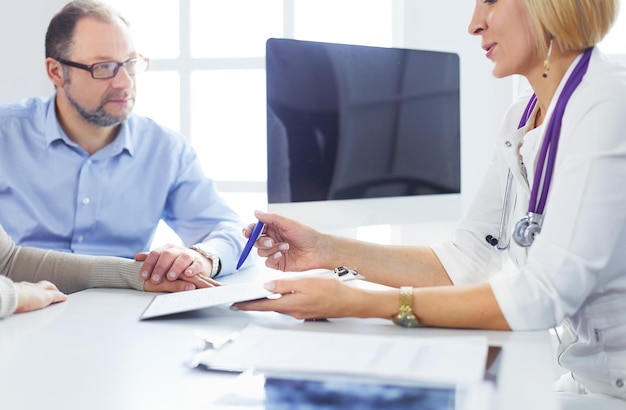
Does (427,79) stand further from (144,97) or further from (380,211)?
(144,97)

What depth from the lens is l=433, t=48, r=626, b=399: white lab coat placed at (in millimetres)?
1125

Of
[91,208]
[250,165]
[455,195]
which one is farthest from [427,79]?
[250,165]

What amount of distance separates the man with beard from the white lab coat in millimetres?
1027

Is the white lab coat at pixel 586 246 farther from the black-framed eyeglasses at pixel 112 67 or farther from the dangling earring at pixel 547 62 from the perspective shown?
the black-framed eyeglasses at pixel 112 67

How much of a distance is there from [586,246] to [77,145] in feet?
4.89

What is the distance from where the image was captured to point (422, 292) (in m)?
1.17

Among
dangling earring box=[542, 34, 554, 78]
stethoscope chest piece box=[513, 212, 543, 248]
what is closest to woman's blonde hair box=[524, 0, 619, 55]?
dangling earring box=[542, 34, 554, 78]

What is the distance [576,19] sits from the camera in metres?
1.27

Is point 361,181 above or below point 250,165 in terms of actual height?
above

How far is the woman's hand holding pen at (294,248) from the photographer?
1585 mm

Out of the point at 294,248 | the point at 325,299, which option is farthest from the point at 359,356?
the point at 294,248

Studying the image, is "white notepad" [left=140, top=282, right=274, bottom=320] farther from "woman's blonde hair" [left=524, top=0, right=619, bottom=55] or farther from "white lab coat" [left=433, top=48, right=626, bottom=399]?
"woman's blonde hair" [left=524, top=0, right=619, bottom=55]

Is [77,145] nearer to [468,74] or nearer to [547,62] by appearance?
[547,62]

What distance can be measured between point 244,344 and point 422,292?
30 cm
